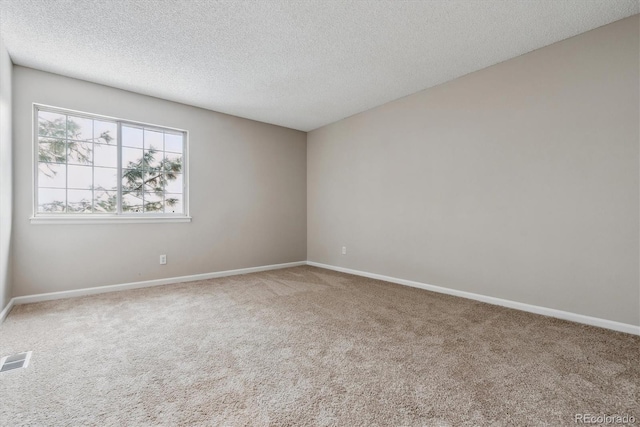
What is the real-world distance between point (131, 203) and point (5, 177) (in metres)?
1.18

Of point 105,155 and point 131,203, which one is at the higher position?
point 105,155

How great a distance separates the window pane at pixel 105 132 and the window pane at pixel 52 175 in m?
0.49

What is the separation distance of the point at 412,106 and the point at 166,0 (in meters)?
2.85

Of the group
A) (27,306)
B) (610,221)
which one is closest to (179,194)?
(27,306)

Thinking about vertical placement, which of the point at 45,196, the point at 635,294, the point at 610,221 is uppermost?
the point at 45,196

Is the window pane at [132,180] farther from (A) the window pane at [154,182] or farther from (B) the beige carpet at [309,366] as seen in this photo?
(B) the beige carpet at [309,366]

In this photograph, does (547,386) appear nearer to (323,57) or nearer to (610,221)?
(610,221)

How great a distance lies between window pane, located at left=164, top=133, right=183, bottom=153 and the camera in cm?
406

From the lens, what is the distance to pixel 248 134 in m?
4.74

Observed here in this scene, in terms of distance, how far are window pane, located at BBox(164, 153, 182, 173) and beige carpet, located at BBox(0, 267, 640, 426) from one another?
188cm

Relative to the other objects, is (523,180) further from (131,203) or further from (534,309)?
(131,203)

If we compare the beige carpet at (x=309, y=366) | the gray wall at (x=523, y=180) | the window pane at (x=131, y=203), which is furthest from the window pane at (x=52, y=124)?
the gray wall at (x=523, y=180)

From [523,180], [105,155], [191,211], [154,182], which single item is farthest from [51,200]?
[523,180]

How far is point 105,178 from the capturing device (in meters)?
3.60
